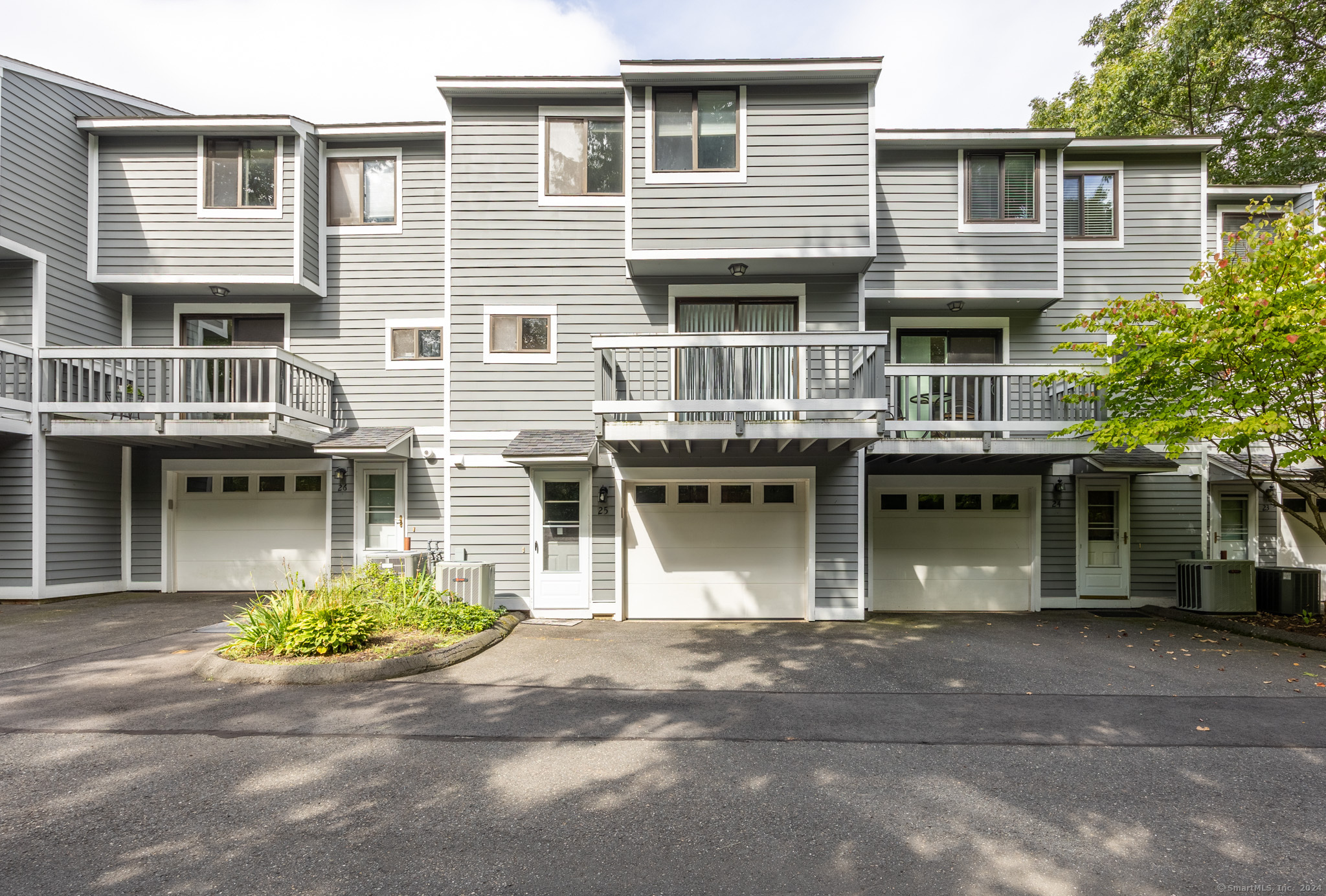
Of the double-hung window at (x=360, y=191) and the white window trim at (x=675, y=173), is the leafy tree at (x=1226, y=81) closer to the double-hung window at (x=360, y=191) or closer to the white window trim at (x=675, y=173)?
the white window trim at (x=675, y=173)

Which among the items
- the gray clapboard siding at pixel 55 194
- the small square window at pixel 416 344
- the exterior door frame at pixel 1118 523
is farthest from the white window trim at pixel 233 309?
the exterior door frame at pixel 1118 523

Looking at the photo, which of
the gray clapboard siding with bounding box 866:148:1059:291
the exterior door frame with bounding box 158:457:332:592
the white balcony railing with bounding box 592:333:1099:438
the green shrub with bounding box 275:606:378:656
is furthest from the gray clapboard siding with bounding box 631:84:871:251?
the exterior door frame with bounding box 158:457:332:592

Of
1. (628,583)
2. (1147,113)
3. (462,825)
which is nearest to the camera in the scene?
(462,825)

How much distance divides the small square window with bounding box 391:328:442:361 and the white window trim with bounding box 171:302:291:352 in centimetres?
183

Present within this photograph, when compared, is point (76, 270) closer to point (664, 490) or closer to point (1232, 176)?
point (664, 490)

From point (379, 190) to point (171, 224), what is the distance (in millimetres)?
3293

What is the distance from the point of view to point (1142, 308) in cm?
816

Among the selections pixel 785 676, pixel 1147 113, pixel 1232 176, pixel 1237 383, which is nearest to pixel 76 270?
pixel 785 676

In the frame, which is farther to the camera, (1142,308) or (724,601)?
(724,601)

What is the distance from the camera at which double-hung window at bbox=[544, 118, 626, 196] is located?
32.0 ft

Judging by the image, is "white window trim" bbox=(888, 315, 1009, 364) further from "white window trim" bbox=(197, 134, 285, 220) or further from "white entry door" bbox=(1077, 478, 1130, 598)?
"white window trim" bbox=(197, 134, 285, 220)

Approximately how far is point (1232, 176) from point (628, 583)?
19104mm

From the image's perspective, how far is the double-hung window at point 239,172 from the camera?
1043 centimetres

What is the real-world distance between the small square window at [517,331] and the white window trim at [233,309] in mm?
3875
